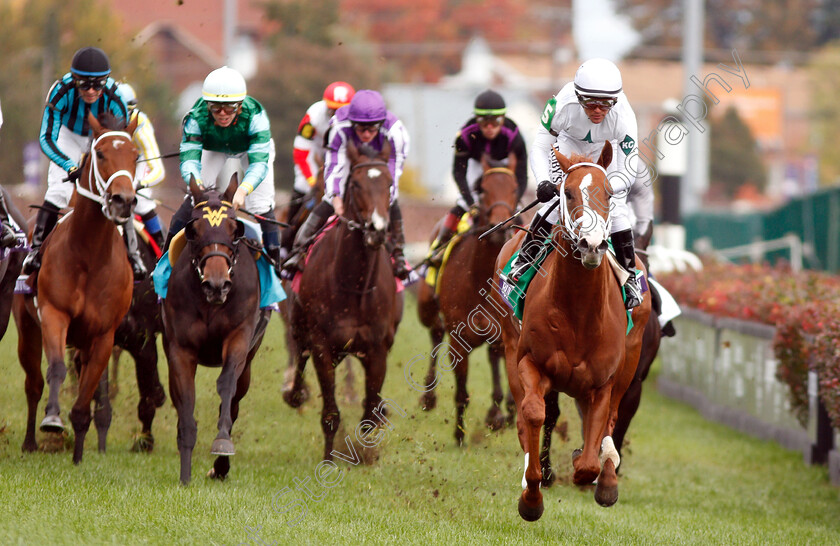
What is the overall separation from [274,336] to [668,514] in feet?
26.2

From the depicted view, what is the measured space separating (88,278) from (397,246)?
8.02ft

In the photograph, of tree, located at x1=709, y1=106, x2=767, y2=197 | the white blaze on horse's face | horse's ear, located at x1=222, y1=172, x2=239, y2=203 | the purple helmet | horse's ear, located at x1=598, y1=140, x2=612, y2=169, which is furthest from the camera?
tree, located at x1=709, y1=106, x2=767, y2=197

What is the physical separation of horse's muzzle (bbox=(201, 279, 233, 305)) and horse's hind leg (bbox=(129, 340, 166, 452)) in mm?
1793

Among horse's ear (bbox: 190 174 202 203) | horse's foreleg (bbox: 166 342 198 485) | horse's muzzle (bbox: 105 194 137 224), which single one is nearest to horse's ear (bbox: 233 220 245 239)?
horse's ear (bbox: 190 174 202 203)

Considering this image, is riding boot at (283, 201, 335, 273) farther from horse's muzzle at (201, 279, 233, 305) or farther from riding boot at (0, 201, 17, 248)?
riding boot at (0, 201, 17, 248)

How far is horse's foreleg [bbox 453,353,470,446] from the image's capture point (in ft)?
31.0

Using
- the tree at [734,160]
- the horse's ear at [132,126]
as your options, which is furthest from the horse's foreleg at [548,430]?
the tree at [734,160]

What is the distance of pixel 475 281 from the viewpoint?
31.0ft

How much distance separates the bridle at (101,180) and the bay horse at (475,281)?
10.1 feet

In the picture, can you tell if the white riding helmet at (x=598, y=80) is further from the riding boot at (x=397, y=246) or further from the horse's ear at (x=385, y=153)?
the riding boot at (x=397, y=246)

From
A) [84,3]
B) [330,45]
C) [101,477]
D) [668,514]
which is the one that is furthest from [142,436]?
[330,45]

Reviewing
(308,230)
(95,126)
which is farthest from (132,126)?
(308,230)

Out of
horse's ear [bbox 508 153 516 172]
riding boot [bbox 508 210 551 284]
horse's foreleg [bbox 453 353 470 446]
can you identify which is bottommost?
horse's foreleg [bbox 453 353 470 446]

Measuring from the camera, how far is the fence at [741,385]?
984cm
